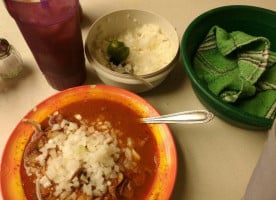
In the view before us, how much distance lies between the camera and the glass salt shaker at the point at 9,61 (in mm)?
803

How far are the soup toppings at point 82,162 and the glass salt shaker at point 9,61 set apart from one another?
0.20 m

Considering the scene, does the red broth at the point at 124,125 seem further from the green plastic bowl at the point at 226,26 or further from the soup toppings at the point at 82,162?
the green plastic bowl at the point at 226,26

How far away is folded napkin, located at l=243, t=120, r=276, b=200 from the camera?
43 centimetres

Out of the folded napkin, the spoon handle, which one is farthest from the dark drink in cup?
the folded napkin

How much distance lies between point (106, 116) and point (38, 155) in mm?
161

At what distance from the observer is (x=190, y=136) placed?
76 cm

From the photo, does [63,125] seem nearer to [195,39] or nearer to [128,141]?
[128,141]

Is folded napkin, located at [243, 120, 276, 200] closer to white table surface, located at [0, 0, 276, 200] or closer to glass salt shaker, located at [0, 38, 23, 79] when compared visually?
white table surface, located at [0, 0, 276, 200]

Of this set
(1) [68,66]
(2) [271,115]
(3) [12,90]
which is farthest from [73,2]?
(2) [271,115]

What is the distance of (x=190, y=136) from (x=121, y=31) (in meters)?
0.31

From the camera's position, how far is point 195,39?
82 cm

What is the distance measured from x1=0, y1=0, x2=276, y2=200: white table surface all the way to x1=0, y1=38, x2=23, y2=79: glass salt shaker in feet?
0.06

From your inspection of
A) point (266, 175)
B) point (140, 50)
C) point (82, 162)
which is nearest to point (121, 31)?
point (140, 50)

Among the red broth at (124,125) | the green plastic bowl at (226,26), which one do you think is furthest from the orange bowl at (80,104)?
the green plastic bowl at (226,26)
